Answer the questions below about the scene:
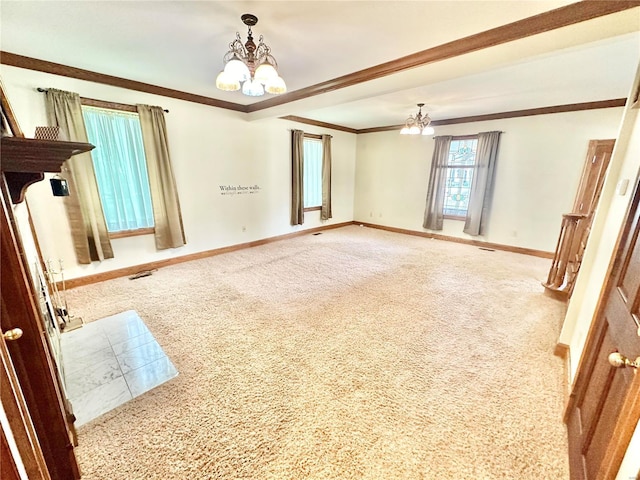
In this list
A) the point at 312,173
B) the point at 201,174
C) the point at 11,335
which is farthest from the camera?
the point at 312,173

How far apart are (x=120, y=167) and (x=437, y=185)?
551 cm

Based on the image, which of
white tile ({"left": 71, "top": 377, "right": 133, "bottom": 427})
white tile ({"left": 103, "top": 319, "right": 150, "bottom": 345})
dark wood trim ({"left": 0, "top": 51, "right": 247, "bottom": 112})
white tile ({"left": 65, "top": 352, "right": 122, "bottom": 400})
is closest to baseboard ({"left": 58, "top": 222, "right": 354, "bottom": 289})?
white tile ({"left": 103, "top": 319, "right": 150, "bottom": 345})

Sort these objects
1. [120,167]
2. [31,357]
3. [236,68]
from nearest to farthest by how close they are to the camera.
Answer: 1. [31,357]
2. [236,68]
3. [120,167]

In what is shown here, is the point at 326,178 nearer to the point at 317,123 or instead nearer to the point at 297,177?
the point at 297,177

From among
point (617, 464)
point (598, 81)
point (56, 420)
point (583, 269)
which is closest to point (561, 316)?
point (583, 269)

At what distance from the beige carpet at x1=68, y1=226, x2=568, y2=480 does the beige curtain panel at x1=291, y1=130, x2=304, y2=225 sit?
239 centimetres

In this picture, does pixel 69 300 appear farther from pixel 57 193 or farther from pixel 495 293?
pixel 495 293

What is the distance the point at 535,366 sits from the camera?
6.56 feet

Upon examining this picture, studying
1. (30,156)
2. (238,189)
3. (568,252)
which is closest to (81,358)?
(30,156)

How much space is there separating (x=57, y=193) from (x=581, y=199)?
6435 millimetres

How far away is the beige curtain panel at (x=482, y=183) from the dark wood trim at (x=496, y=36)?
3349 mm

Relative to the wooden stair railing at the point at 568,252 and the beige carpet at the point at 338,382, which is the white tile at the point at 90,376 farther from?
the wooden stair railing at the point at 568,252

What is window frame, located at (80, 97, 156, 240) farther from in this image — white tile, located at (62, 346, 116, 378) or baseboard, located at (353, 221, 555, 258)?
baseboard, located at (353, 221, 555, 258)

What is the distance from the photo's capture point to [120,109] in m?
3.28
